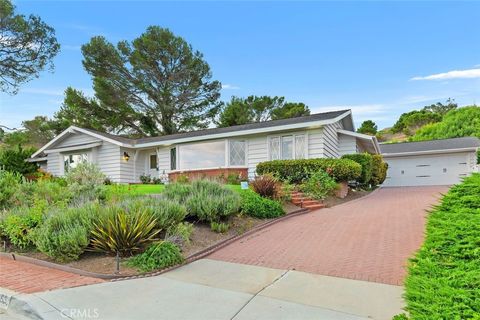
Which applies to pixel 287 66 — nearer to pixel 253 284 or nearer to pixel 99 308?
pixel 253 284

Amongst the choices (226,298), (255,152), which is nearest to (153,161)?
(255,152)

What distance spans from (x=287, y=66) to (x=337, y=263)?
15.4 meters

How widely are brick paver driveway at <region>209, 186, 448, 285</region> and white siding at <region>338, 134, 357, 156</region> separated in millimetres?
7573

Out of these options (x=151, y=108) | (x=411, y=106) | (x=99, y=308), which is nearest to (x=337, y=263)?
(x=99, y=308)

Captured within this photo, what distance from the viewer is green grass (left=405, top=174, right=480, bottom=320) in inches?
89.2

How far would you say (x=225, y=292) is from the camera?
463cm

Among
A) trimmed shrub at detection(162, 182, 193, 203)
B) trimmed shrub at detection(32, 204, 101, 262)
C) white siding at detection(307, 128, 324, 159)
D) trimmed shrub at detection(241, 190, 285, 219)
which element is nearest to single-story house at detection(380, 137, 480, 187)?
white siding at detection(307, 128, 324, 159)

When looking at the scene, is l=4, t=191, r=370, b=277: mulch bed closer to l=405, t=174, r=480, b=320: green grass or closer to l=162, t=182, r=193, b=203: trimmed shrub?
l=162, t=182, r=193, b=203: trimmed shrub

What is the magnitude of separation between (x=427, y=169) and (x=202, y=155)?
613 inches

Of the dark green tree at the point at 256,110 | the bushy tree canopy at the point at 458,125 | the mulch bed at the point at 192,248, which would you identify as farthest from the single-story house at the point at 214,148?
the bushy tree canopy at the point at 458,125

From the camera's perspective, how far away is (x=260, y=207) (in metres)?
9.50

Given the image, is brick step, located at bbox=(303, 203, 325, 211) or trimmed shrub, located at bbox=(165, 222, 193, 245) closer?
trimmed shrub, located at bbox=(165, 222, 193, 245)

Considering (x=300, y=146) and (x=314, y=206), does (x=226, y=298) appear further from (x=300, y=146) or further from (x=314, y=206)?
(x=300, y=146)

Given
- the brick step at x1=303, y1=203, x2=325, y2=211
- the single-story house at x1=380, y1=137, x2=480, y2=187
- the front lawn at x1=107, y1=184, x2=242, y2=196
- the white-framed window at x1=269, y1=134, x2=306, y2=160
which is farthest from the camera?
the single-story house at x1=380, y1=137, x2=480, y2=187
